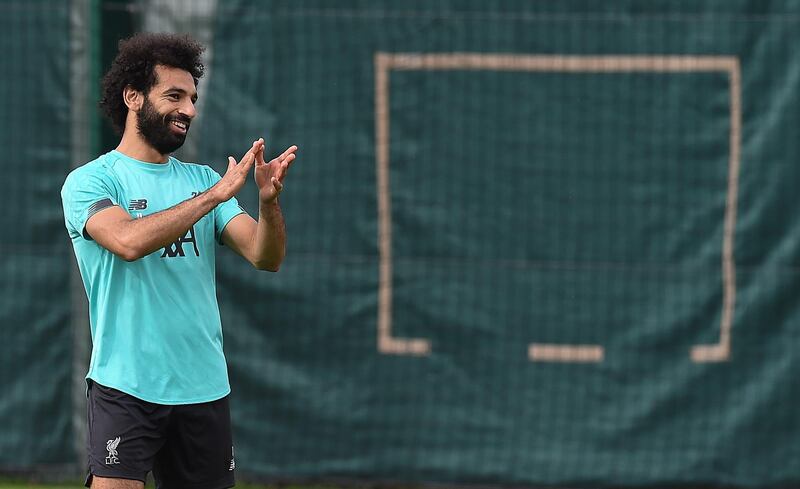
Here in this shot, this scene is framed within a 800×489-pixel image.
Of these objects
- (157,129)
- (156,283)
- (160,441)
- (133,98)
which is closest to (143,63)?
(133,98)

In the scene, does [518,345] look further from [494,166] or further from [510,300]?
[494,166]

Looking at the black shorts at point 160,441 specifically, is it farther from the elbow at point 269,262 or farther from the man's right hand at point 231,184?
the man's right hand at point 231,184

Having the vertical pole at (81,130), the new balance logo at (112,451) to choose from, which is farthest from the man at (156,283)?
the vertical pole at (81,130)

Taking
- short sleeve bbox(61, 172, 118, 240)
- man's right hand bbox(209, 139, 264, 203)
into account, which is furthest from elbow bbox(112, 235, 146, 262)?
man's right hand bbox(209, 139, 264, 203)

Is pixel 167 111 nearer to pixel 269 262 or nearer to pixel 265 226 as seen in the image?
pixel 265 226

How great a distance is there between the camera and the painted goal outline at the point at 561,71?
6.87 m

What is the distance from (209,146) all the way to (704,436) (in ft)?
9.86

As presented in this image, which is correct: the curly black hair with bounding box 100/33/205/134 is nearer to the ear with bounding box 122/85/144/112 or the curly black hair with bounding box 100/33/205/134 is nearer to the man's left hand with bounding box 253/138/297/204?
the ear with bounding box 122/85/144/112

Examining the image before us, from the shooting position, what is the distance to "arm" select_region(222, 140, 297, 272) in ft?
14.1

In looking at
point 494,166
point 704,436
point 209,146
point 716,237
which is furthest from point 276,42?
point 704,436

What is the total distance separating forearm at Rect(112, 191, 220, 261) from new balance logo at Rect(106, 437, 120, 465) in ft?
1.99

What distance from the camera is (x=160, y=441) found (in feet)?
14.4

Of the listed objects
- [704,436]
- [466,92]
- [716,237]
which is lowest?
[704,436]

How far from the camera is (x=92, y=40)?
7.11m
